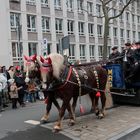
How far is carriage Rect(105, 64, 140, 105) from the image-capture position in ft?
39.1

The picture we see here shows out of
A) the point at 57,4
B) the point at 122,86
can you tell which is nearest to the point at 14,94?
the point at 122,86

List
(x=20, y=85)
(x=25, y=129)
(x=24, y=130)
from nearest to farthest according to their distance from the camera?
(x=24, y=130) < (x=25, y=129) < (x=20, y=85)

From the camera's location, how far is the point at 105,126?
9.38m

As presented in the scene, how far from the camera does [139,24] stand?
69.0 m

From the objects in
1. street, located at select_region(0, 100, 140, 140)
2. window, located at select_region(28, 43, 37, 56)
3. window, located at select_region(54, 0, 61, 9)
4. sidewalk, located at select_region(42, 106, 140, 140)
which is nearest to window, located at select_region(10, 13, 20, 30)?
window, located at select_region(28, 43, 37, 56)

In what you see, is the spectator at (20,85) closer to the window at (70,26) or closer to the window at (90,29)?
the window at (70,26)

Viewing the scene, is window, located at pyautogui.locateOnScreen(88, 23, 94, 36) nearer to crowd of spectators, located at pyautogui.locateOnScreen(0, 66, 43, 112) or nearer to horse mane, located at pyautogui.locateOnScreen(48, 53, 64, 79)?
crowd of spectators, located at pyautogui.locateOnScreen(0, 66, 43, 112)

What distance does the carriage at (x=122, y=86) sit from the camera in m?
11.9

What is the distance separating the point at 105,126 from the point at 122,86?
2.85 meters

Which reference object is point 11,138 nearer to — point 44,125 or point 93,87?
point 44,125

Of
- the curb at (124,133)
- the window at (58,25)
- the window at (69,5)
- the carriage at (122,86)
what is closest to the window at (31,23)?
the window at (58,25)

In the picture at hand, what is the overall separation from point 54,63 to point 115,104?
16.4 feet

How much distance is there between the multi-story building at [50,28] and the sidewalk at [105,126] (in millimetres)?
17029

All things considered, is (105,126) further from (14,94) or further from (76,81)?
(14,94)
